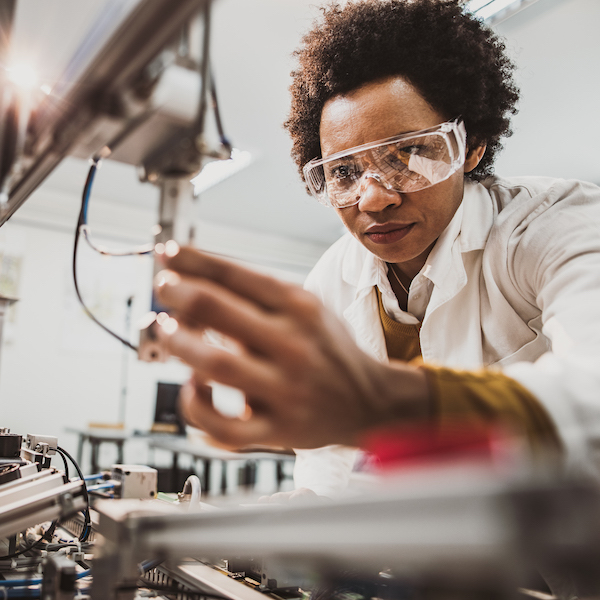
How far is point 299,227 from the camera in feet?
24.4

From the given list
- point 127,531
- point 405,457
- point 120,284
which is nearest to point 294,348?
point 405,457

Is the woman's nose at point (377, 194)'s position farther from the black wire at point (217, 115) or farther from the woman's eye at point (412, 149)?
the black wire at point (217, 115)

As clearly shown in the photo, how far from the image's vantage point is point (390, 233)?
1182mm

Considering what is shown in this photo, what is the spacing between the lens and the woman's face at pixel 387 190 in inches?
44.2

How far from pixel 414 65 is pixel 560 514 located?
46.2 inches

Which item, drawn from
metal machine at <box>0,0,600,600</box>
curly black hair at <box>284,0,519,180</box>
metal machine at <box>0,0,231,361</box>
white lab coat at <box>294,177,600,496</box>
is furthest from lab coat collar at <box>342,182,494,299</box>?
metal machine at <box>0,0,231,361</box>

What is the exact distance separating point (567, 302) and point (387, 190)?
0.48 metres

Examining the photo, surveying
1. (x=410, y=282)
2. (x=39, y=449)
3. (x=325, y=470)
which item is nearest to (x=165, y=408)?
(x=39, y=449)

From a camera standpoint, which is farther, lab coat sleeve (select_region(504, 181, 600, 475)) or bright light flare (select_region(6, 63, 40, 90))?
bright light flare (select_region(6, 63, 40, 90))

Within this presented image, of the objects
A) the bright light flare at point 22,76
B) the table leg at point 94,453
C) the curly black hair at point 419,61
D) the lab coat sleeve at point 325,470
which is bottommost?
the table leg at point 94,453

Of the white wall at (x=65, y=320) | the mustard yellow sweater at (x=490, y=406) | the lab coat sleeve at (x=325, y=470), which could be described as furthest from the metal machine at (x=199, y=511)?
the white wall at (x=65, y=320)

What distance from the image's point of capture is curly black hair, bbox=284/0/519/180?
1.25 metres

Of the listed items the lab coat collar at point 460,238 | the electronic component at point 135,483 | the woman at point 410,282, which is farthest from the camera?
the lab coat collar at point 460,238

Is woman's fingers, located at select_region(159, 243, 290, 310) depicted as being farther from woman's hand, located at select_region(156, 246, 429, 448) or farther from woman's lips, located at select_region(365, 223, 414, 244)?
woman's lips, located at select_region(365, 223, 414, 244)
